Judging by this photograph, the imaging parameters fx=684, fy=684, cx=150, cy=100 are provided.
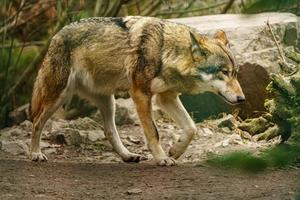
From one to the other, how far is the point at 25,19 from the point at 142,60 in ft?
17.0

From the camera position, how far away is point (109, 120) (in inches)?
279

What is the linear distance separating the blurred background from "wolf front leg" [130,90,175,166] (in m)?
3.67

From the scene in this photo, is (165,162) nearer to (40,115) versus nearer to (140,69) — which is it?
(140,69)

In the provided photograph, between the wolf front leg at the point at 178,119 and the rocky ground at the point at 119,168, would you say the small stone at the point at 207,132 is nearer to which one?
the rocky ground at the point at 119,168

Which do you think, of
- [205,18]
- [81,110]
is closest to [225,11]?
[205,18]

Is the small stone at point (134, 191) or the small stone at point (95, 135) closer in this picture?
the small stone at point (134, 191)

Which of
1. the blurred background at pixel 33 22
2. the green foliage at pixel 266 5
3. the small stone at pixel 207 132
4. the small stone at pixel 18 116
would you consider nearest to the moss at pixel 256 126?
the small stone at pixel 207 132

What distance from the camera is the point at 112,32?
21.7 feet

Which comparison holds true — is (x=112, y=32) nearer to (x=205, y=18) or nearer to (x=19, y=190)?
(x=19, y=190)

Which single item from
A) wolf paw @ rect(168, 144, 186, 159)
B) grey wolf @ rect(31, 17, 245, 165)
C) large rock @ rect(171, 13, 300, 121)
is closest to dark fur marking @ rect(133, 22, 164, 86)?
grey wolf @ rect(31, 17, 245, 165)

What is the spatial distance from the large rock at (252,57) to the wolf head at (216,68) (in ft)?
6.03

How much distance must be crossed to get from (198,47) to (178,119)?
2.34ft

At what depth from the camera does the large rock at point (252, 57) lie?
8.32 m

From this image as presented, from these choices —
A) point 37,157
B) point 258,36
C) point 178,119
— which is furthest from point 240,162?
point 258,36
